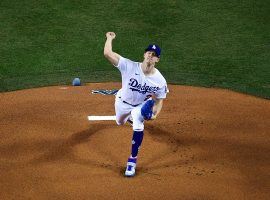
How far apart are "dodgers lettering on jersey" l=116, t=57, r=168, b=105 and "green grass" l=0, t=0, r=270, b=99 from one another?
13.5 feet

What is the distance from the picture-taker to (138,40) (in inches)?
608

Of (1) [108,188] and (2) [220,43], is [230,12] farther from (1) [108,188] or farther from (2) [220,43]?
(1) [108,188]

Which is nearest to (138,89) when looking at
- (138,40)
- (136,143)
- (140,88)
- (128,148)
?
Result: (140,88)

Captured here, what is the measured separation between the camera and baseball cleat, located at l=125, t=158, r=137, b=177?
28.5 ft

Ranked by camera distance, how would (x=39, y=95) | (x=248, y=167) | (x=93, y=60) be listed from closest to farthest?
1. (x=248, y=167)
2. (x=39, y=95)
3. (x=93, y=60)

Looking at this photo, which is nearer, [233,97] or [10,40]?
[233,97]

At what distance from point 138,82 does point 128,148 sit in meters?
1.37

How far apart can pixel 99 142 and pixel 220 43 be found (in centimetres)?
671

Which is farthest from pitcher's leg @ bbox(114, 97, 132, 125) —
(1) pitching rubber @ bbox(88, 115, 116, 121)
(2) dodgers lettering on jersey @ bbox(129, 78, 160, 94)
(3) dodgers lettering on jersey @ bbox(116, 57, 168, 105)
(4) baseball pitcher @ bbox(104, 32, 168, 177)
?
(1) pitching rubber @ bbox(88, 115, 116, 121)

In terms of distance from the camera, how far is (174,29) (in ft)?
52.7

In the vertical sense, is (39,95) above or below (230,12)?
below

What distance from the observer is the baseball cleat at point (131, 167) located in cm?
869

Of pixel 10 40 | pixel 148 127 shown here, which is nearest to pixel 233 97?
pixel 148 127

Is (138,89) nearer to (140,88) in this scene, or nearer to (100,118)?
(140,88)
